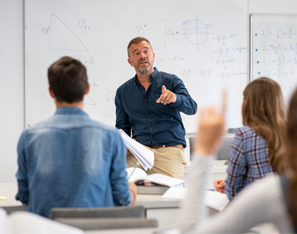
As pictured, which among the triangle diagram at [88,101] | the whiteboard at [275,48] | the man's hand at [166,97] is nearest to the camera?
the man's hand at [166,97]

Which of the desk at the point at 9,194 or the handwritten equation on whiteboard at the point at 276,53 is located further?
the handwritten equation on whiteboard at the point at 276,53

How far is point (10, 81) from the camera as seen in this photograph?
3689 millimetres

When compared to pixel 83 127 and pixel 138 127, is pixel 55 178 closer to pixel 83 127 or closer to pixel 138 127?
pixel 83 127

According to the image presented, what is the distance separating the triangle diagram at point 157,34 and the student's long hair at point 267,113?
8.01ft

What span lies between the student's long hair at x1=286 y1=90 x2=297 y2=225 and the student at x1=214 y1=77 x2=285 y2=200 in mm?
904

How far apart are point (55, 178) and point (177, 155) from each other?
1.51 metres

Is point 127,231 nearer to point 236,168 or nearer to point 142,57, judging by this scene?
point 236,168

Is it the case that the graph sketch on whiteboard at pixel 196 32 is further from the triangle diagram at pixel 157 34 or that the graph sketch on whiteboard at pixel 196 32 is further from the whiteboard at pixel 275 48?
the whiteboard at pixel 275 48

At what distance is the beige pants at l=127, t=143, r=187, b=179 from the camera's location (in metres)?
2.63

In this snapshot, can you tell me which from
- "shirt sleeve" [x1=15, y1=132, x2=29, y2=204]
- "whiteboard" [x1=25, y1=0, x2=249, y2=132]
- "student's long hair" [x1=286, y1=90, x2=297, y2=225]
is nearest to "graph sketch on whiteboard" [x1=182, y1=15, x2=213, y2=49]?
"whiteboard" [x1=25, y1=0, x2=249, y2=132]

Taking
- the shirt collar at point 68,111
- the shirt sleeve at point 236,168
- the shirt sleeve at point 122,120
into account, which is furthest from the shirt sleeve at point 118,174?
the shirt sleeve at point 122,120

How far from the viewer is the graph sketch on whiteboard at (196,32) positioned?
4.05 m

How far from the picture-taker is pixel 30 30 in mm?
3660

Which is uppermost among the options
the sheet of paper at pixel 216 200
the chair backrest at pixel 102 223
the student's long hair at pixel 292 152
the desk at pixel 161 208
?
the student's long hair at pixel 292 152
